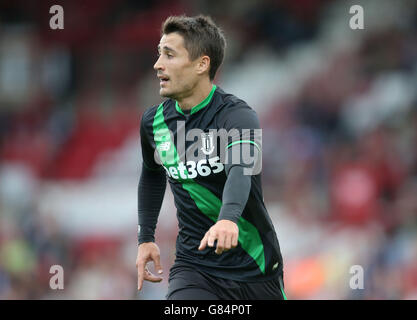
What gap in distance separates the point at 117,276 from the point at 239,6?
5159 mm

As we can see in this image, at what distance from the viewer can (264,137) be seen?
10875 mm

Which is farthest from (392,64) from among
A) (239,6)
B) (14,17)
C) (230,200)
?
(230,200)

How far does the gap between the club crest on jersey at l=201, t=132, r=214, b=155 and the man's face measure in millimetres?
317

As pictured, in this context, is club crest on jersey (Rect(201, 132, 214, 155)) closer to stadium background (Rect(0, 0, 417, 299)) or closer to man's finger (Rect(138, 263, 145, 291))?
man's finger (Rect(138, 263, 145, 291))

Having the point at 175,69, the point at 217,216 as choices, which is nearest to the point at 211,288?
the point at 217,216

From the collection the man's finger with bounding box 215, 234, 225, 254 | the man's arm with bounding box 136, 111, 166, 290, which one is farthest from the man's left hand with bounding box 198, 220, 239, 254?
the man's arm with bounding box 136, 111, 166, 290

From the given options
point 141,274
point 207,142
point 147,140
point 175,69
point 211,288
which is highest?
point 175,69

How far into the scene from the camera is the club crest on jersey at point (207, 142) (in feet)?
14.3

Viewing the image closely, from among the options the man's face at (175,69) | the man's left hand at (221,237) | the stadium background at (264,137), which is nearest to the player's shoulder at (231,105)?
the man's face at (175,69)

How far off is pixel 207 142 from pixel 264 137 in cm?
654

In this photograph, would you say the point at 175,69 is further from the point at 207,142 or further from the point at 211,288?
the point at 211,288

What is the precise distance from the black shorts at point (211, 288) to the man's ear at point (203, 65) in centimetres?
117

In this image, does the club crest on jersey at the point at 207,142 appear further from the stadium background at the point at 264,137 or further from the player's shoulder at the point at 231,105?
the stadium background at the point at 264,137

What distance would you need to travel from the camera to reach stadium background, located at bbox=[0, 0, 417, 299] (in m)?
9.67
